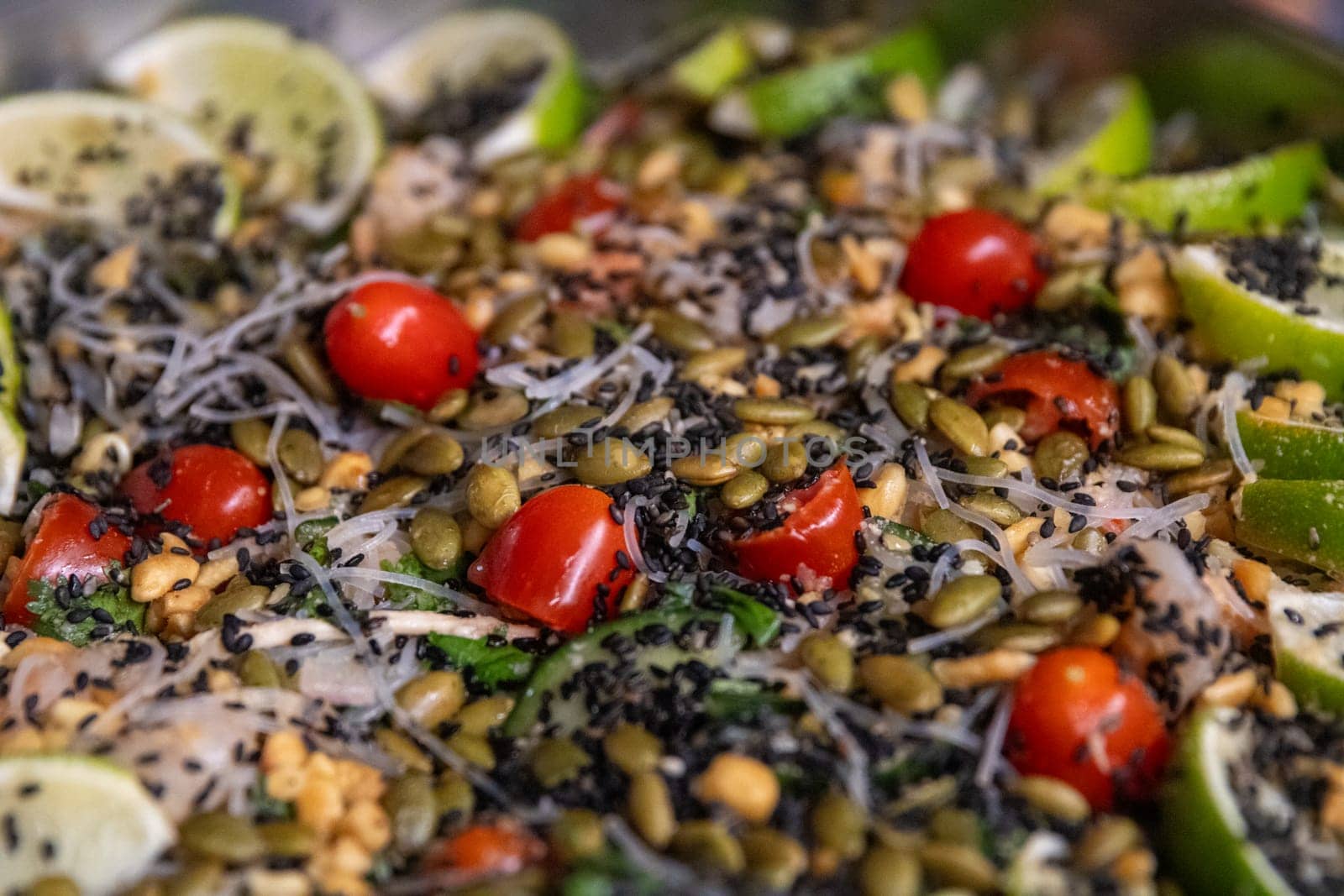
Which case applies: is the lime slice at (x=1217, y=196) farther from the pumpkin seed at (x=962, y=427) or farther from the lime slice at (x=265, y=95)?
the lime slice at (x=265, y=95)

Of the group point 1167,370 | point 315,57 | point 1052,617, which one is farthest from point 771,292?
point 315,57

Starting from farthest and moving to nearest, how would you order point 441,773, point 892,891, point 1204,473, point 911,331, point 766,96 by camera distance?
point 766,96 < point 911,331 < point 1204,473 < point 441,773 < point 892,891

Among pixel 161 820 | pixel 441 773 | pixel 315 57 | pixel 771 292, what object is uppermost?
pixel 315 57

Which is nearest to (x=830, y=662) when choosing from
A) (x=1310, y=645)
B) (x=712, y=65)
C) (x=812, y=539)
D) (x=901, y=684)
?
(x=901, y=684)

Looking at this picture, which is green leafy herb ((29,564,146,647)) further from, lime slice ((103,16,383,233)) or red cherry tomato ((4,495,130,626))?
lime slice ((103,16,383,233))

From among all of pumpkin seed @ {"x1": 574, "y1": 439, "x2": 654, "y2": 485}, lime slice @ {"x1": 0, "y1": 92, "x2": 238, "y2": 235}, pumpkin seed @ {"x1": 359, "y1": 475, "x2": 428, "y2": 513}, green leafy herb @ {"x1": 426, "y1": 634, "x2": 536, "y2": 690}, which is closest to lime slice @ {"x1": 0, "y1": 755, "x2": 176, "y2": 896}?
green leafy herb @ {"x1": 426, "y1": 634, "x2": 536, "y2": 690}

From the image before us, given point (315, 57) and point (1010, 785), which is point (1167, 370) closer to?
point (1010, 785)
